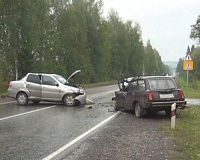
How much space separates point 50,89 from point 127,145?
Answer: 381 inches

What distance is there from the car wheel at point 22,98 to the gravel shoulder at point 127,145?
25.1 feet

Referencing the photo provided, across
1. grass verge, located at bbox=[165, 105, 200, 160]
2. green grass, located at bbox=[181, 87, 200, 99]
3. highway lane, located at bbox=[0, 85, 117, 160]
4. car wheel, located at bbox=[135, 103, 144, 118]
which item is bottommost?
grass verge, located at bbox=[165, 105, 200, 160]

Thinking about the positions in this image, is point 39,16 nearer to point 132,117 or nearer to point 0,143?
point 132,117

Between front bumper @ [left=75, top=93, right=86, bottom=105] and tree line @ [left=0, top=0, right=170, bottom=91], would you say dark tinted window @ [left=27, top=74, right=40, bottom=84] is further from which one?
tree line @ [left=0, top=0, right=170, bottom=91]

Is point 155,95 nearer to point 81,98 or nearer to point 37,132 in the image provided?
point 37,132

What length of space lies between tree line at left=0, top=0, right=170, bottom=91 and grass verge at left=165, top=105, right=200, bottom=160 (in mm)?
17601

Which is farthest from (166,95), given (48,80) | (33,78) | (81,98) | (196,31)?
(196,31)

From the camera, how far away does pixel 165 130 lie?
916 cm

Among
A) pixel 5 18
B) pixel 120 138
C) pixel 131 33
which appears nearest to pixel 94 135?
pixel 120 138

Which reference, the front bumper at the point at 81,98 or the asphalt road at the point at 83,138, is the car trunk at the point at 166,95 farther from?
the front bumper at the point at 81,98

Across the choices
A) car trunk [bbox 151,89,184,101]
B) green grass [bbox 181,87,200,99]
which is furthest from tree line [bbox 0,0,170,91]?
car trunk [bbox 151,89,184,101]

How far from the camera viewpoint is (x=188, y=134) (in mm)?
8484

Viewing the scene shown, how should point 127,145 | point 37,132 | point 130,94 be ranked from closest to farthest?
point 127,145
point 37,132
point 130,94

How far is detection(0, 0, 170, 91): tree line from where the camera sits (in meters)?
25.5
